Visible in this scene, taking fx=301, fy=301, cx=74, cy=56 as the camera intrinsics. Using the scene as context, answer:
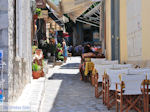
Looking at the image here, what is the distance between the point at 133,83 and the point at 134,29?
3.66 meters

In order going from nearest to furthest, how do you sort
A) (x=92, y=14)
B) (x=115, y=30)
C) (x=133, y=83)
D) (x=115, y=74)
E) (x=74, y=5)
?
(x=133, y=83) → (x=115, y=74) → (x=115, y=30) → (x=74, y=5) → (x=92, y=14)

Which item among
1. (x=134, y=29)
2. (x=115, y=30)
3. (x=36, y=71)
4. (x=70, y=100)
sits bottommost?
(x=70, y=100)

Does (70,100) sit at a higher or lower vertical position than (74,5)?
lower

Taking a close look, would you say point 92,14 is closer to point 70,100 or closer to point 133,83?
point 70,100

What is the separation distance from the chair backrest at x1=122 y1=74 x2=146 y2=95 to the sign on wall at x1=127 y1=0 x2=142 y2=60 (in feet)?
9.15

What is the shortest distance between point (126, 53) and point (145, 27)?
2.75m

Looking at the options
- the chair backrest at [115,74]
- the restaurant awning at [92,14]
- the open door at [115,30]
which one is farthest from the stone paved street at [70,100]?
the restaurant awning at [92,14]

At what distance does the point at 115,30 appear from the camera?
12.6 meters

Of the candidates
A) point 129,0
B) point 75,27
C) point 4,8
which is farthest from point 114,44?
point 75,27

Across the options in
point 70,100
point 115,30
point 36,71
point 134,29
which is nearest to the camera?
point 70,100

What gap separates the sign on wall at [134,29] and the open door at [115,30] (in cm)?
199

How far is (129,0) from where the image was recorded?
9766 millimetres

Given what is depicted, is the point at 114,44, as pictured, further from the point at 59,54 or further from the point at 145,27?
the point at 59,54

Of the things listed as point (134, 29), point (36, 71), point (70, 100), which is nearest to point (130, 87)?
point (70, 100)
